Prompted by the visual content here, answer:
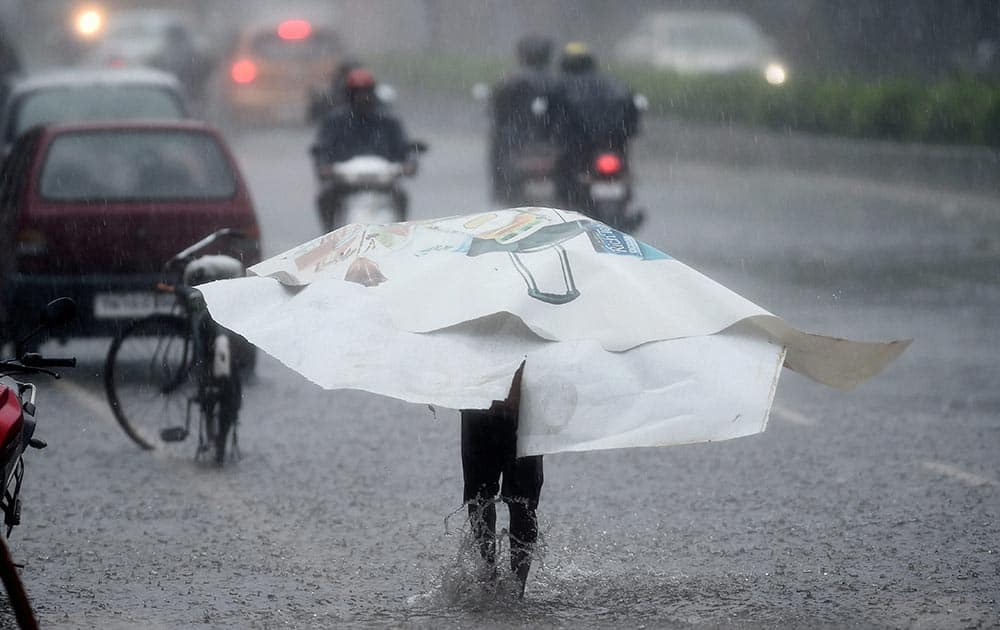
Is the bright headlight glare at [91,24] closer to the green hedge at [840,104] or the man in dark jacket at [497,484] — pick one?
the green hedge at [840,104]

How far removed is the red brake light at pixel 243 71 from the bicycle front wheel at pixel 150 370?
2635cm

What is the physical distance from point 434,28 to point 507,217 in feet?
144

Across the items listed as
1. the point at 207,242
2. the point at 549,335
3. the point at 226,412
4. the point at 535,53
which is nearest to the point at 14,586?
the point at 549,335

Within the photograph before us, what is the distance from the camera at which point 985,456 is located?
9312 mm

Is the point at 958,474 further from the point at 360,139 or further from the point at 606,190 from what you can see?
the point at 360,139

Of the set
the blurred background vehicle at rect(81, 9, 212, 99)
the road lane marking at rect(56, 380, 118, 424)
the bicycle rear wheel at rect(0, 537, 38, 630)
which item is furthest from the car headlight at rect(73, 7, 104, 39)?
the bicycle rear wheel at rect(0, 537, 38, 630)

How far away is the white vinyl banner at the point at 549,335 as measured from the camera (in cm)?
590

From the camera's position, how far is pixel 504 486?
654cm

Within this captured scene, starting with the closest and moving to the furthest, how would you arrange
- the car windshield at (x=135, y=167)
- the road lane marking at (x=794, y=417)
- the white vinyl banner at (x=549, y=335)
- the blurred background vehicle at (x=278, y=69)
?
1. the white vinyl banner at (x=549, y=335)
2. the road lane marking at (x=794, y=417)
3. the car windshield at (x=135, y=167)
4. the blurred background vehicle at (x=278, y=69)

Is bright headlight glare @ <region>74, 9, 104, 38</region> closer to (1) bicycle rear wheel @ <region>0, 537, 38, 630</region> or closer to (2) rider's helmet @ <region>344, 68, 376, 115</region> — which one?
(2) rider's helmet @ <region>344, 68, 376, 115</region>

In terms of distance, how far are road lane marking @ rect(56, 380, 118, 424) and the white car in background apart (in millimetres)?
22718

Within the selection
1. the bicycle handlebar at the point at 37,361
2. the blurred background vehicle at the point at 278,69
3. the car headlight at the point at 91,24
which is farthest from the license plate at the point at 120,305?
the car headlight at the point at 91,24

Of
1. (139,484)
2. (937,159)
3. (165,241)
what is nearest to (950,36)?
(937,159)

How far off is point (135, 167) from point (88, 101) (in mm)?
5549
